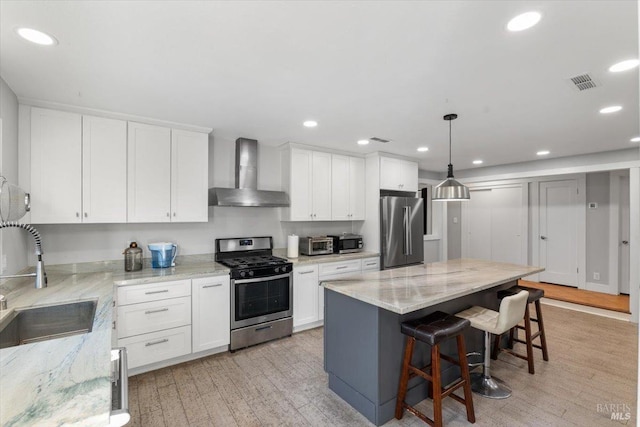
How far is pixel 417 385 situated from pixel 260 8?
8.91 ft

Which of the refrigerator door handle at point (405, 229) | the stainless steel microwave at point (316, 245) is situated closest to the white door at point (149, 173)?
the stainless steel microwave at point (316, 245)

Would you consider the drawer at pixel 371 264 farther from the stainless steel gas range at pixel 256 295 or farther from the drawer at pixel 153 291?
the drawer at pixel 153 291

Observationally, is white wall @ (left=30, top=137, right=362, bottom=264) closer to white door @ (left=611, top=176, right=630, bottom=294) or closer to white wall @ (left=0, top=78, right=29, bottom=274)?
white wall @ (left=0, top=78, right=29, bottom=274)

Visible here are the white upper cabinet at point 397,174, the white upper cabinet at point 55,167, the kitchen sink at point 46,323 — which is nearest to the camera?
the kitchen sink at point 46,323

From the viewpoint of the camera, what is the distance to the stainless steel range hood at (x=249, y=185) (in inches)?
144

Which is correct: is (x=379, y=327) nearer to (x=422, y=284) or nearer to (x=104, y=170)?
(x=422, y=284)

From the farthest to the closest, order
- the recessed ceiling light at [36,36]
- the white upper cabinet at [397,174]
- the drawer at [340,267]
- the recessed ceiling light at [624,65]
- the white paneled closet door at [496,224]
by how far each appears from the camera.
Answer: the white paneled closet door at [496,224], the white upper cabinet at [397,174], the drawer at [340,267], the recessed ceiling light at [624,65], the recessed ceiling light at [36,36]

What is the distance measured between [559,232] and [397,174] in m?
3.64

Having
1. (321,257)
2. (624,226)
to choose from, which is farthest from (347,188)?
(624,226)

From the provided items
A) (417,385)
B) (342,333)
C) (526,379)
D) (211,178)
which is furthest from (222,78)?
(526,379)

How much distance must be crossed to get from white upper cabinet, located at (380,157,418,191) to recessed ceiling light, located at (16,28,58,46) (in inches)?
151

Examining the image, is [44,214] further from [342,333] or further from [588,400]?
[588,400]

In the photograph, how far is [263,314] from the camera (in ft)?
11.4

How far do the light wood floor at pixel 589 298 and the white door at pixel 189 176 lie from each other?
5.68m
